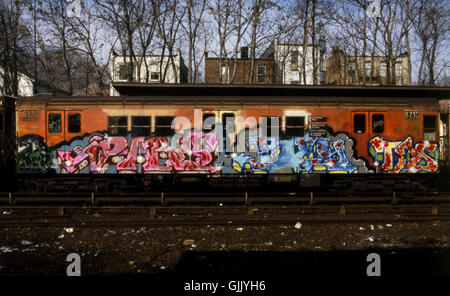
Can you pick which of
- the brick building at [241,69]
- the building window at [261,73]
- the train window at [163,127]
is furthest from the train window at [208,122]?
the building window at [261,73]

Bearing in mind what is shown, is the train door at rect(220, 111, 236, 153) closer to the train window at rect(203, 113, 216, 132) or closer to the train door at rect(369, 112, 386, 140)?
the train window at rect(203, 113, 216, 132)

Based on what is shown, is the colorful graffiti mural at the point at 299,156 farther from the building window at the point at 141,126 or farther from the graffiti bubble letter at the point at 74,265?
the graffiti bubble letter at the point at 74,265

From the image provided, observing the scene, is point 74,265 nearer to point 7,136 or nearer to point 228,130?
point 228,130

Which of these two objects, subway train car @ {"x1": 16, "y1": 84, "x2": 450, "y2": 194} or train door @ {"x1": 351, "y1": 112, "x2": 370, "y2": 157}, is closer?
subway train car @ {"x1": 16, "y1": 84, "x2": 450, "y2": 194}

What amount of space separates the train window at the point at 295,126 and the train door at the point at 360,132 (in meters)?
1.74

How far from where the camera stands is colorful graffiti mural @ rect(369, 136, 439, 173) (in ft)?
34.7

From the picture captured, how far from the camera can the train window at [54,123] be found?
1041 cm

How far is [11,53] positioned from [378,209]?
23461 mm

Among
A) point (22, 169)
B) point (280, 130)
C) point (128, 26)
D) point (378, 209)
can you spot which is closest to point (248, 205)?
point (280, 130)

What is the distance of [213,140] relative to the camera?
10.4 metres

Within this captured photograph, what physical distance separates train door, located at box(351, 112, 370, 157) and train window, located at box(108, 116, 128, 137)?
25.2ft

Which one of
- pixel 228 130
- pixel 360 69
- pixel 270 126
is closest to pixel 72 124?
pixel 228 130

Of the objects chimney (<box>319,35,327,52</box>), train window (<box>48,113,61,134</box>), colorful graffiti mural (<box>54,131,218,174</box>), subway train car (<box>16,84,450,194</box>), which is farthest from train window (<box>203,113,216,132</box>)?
chimney (<box>319,35,327,52</box>)
